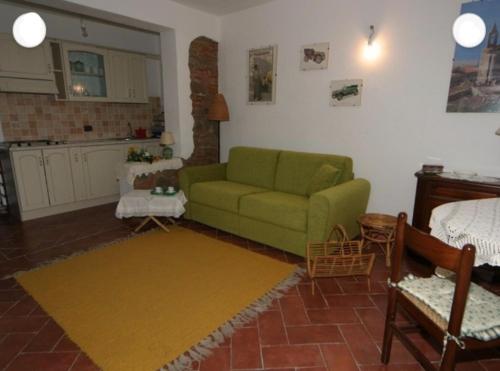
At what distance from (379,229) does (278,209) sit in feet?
2.93

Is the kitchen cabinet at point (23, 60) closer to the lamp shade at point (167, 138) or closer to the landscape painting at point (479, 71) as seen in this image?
the lamp shade at point (167, 138)

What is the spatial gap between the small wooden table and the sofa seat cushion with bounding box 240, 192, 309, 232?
0.54 m

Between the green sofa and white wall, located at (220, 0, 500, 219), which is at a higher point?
white wall, located at (220, 0, 500, 219)

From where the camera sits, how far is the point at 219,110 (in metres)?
3.98

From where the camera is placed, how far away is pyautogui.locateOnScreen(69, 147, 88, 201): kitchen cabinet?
4.00 m

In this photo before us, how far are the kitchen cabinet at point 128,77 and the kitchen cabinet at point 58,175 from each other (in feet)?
4.04

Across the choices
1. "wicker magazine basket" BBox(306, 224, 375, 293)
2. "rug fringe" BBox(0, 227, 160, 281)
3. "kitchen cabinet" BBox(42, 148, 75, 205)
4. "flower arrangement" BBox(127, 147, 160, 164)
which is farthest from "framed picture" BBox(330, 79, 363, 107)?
"kitchen cabinet" BBox(42, 148, 75, 205)

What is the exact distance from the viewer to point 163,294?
85.7 inches

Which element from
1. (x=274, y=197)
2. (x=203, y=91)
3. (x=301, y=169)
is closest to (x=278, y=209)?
(x=274, y=197)

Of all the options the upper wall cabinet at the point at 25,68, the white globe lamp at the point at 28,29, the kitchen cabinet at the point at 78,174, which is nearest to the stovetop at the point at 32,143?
the kitchen cabinet at the point at 78,174

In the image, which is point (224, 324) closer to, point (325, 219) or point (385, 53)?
point (325, 219)

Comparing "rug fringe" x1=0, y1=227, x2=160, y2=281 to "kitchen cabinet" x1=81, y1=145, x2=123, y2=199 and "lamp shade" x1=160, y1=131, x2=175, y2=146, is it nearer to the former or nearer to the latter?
"lamp shade" x1=160, y1=131, x2=175, y2=146

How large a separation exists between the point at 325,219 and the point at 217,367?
1.39 meters

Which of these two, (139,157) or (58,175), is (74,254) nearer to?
(139,157)
